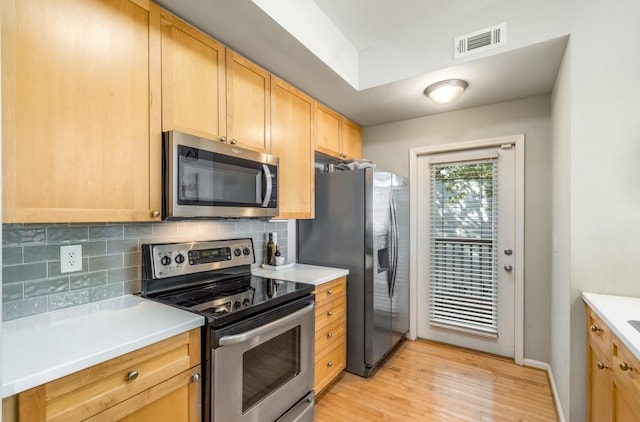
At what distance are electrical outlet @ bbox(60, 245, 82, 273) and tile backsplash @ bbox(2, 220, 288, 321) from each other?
0.02 m

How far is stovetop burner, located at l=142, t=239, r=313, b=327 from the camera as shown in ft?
4.85

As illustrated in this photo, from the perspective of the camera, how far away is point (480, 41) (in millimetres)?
1973

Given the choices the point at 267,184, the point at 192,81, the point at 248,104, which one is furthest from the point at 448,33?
the point at 192,81

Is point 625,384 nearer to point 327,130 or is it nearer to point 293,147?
point 293,147

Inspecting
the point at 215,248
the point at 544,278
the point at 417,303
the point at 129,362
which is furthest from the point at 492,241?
the point at 129,362

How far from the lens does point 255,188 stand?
1914 mm

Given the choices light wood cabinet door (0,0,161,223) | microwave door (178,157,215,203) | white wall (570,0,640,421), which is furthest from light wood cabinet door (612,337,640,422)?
light wood cabinet door (0,0,161,223)

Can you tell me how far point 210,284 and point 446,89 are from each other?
217 centimetres

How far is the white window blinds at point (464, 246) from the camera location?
9.29 feet

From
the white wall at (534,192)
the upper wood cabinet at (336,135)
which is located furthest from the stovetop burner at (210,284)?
the white wall at (534,192)

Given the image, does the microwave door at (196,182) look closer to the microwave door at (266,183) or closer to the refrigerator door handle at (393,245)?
the microwave door at (266,183)

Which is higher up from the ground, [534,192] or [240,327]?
[534,192]

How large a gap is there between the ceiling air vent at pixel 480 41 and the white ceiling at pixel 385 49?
0.04 m

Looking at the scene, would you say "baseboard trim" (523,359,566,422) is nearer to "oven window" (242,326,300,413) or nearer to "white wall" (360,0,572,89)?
"oven window" (242,326,300,413)
